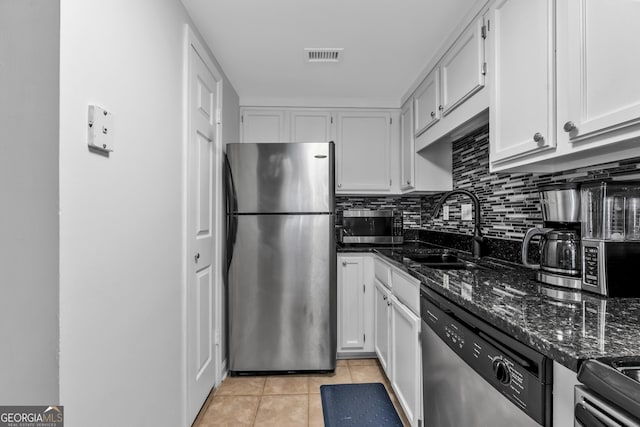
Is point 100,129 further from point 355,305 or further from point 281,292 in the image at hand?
point 355,305

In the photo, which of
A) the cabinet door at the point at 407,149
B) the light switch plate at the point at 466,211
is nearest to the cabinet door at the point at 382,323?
the light switch plate at the point at 466,211

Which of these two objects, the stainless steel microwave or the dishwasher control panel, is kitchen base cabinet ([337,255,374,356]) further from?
the dishwasher control panel

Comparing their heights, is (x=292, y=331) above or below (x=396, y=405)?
above

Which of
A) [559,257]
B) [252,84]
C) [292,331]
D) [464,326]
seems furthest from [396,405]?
[252,84]

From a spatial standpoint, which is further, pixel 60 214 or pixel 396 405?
pixel 396 405

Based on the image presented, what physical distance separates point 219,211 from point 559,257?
6.31 ft

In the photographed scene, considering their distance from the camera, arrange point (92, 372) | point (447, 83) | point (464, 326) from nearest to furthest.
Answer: point (92, 372) → point (464, 326) → point (447, 83)

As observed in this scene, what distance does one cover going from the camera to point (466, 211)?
2248 millimetres

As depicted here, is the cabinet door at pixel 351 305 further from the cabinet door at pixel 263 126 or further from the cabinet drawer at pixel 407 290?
the cabinet door at pixel 263 126

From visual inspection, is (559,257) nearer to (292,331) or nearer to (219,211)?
(292,331)

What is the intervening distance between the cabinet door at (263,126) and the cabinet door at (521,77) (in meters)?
1.76

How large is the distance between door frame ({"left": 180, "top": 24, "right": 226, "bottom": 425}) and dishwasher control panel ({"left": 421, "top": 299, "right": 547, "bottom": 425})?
48.7 inches

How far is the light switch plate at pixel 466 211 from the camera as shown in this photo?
87.1 inches

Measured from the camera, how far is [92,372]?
2.98 ft
